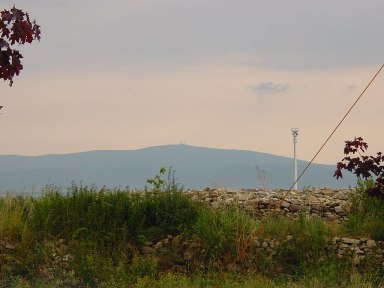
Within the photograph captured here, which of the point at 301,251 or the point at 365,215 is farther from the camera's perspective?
the point at 365,215

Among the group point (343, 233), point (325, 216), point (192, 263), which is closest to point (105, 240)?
point (192, 263)

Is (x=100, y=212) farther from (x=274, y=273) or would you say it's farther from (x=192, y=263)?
(x=274, y=273)

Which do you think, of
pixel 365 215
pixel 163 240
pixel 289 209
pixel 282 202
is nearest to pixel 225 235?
pixel 163 240

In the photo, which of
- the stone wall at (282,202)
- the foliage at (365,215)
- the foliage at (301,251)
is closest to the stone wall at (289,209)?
the stone wall at (282,202)

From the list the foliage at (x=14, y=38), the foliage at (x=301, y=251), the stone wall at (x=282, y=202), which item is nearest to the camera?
the foliage at (x=14, y=38)

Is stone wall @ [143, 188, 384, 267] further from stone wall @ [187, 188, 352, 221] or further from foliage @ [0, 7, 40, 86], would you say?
foliage @ [0, 7, 40, 86]

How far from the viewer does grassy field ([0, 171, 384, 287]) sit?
11.1 meters

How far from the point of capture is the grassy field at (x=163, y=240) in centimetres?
1112

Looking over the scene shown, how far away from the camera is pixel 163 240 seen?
1289cm

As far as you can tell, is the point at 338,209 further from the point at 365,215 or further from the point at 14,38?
the point at 14,38

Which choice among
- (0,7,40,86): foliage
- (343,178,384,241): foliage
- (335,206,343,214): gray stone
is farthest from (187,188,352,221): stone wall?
(0,7,40,86): foliage

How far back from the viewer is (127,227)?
43.0 ft

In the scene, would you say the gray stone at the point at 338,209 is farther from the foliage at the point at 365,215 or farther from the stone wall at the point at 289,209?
the foliage at the point at 365,215

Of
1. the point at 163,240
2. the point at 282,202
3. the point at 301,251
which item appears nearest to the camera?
the point at 301,251
